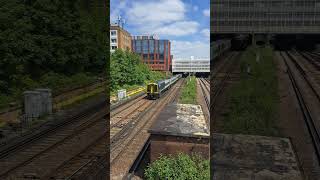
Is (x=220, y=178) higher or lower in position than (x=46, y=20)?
lower

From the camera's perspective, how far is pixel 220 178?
22.0 ft

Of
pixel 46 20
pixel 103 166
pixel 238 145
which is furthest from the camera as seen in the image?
pixel 46 20

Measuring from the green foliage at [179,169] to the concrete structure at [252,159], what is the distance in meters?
0.24

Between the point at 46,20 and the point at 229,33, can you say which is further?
the point at 229,33

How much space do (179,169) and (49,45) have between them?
16163mm

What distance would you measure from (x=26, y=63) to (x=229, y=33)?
25028 millimetres

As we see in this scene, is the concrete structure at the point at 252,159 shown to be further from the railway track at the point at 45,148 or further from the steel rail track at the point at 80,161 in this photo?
the railway track at the point at 45,148

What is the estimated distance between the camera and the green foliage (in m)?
6.83

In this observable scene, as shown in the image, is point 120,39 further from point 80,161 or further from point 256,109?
point 80,161

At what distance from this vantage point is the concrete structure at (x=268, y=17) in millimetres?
37156

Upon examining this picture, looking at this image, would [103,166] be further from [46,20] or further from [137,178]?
[46,20]

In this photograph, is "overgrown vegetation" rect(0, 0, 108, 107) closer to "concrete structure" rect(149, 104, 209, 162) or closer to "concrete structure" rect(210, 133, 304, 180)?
"concrete structure" rect(149, 104, 209, 162)

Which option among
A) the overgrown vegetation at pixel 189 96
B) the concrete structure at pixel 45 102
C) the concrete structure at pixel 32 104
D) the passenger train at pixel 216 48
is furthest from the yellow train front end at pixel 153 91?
the concrete structure at pixel 32 104

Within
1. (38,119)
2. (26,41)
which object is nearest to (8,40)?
(26,41)
